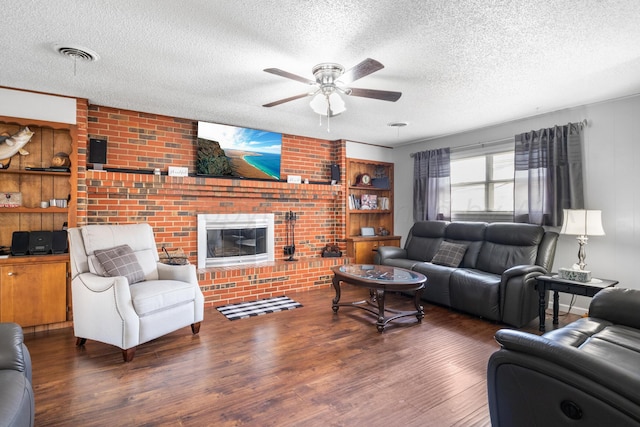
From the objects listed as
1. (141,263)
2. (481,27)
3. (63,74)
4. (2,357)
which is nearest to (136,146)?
(63,74)

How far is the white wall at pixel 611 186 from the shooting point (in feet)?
10.5

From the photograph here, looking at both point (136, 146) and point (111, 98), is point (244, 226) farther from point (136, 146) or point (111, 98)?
point (111, 98)

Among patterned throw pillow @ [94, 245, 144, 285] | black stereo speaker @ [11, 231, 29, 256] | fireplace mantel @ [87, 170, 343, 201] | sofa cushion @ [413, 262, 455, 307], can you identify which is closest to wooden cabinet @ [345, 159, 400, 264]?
fireplace mantel @ [87, 170, 343, 201]

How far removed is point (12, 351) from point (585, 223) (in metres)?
4.24

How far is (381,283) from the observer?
9.93 feet

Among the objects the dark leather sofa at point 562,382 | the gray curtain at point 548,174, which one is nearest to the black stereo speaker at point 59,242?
the dark leather sofa at point 562,382

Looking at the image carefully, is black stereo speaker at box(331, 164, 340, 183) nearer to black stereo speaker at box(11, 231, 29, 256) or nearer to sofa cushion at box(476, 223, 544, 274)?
sofa cushion at box(476, 223, 544, 274)

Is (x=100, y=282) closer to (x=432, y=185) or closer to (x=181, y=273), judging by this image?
(x=181, y=273)

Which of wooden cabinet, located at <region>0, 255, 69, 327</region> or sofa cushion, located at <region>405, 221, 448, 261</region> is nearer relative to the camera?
wooden cabinet, located at <region>0, 255, 69, 327</region>

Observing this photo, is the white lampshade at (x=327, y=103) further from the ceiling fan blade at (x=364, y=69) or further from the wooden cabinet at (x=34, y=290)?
the wooden cabinet at (x=34, y=290)

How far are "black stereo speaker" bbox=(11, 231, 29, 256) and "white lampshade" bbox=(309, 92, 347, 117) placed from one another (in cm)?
294

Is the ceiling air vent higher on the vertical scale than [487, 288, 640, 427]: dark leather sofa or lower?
higher

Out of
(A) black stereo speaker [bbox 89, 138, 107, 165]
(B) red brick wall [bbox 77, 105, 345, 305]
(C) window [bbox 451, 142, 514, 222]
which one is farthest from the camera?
Result: (C) window [bbox 451, 142, 514, 222]

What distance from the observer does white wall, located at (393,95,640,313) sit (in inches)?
126
